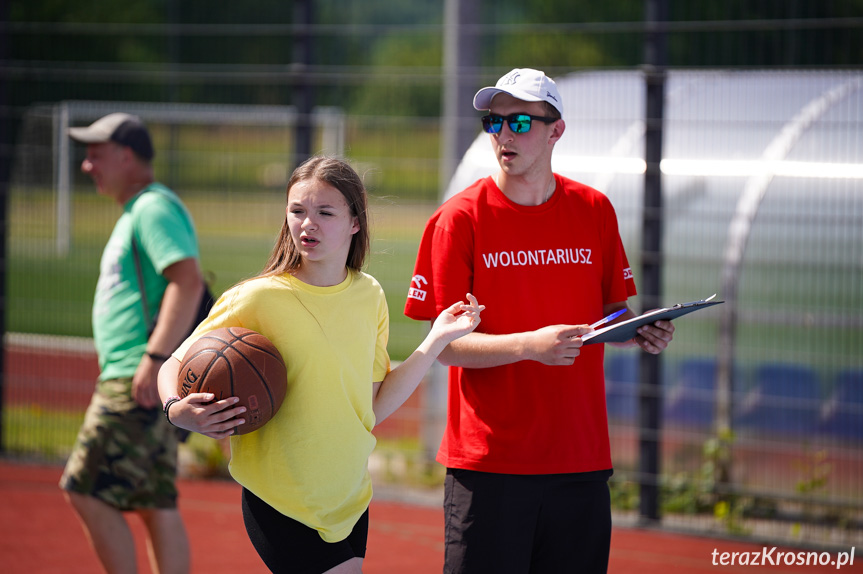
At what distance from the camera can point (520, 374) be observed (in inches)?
138

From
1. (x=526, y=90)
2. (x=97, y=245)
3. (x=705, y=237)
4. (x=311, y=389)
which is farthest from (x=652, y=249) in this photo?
(x=97, y=245)

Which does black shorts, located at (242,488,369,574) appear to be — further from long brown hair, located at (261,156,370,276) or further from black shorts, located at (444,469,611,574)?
long brown hair, located at (261,156,370,276)

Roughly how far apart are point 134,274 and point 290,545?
6.79 ft

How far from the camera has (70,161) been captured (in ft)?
34.9

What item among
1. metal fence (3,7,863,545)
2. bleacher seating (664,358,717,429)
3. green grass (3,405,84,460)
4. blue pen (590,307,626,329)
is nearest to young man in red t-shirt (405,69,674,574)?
blue pen (590,307,626,329)

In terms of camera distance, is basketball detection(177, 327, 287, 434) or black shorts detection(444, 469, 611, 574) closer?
basketball detection(177, 327, 287, 434)

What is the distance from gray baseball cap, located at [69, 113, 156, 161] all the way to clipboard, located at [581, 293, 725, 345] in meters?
2.64

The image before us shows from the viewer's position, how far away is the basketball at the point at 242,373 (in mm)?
3006

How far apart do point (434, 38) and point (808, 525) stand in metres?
31.4

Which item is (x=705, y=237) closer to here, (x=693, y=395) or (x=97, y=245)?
(x=693, y=395)

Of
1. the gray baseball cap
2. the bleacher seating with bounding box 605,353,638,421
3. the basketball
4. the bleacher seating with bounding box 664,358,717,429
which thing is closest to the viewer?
the basketball

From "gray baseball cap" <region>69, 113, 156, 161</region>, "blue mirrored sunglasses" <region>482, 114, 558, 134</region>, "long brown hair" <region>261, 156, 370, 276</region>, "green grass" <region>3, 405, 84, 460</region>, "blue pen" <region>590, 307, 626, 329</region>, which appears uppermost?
"gray baseball cap" <region>69, 113, 156, 161</region>

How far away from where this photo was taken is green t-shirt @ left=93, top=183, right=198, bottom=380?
468 cm

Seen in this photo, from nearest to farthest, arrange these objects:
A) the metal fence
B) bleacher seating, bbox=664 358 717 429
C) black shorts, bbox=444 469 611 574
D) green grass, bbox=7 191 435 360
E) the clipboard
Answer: the clipboard
black shorts, bbox=444 469 611 574
the metal fence
bleacher seating, bbox=664 358 717 429
green grass, bbox=7 191 435 360
